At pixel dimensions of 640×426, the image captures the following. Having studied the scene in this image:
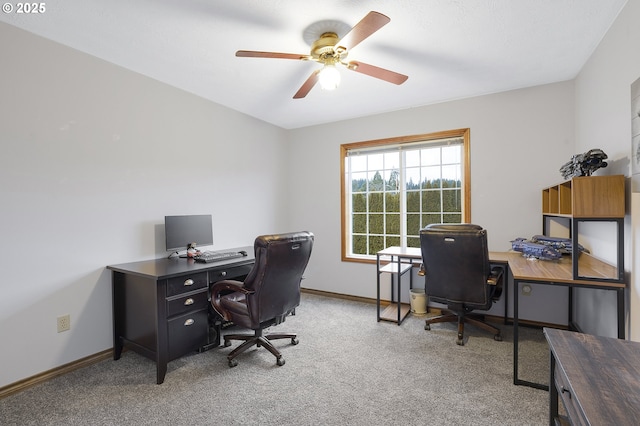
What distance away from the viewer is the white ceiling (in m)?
1.95

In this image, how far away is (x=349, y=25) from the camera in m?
2.14

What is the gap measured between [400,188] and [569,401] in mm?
3115

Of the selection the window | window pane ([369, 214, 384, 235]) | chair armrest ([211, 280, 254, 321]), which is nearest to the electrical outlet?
chair armrest ([211, 280, 254, 321])

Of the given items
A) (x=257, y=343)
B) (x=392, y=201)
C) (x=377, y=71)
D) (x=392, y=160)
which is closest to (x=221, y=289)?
(x=257, y=343)

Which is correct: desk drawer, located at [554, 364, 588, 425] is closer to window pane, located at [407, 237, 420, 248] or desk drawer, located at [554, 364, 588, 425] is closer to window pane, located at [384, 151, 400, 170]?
window pane, located at [407, 237, 420, 248]

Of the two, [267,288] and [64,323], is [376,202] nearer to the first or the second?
[267,288]

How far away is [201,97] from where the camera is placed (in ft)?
11.4

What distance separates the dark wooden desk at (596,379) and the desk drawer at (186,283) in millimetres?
2376

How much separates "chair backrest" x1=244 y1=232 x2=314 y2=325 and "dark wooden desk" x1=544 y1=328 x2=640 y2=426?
1671 mm

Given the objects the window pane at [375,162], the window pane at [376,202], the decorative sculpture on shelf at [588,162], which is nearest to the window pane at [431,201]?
the window pane at [376,202]

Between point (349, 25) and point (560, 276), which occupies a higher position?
point (349, 25)

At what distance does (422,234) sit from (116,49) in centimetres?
306

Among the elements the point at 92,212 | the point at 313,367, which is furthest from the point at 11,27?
the point at 313,367

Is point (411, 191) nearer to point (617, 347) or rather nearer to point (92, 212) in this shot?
point (617, 347)
